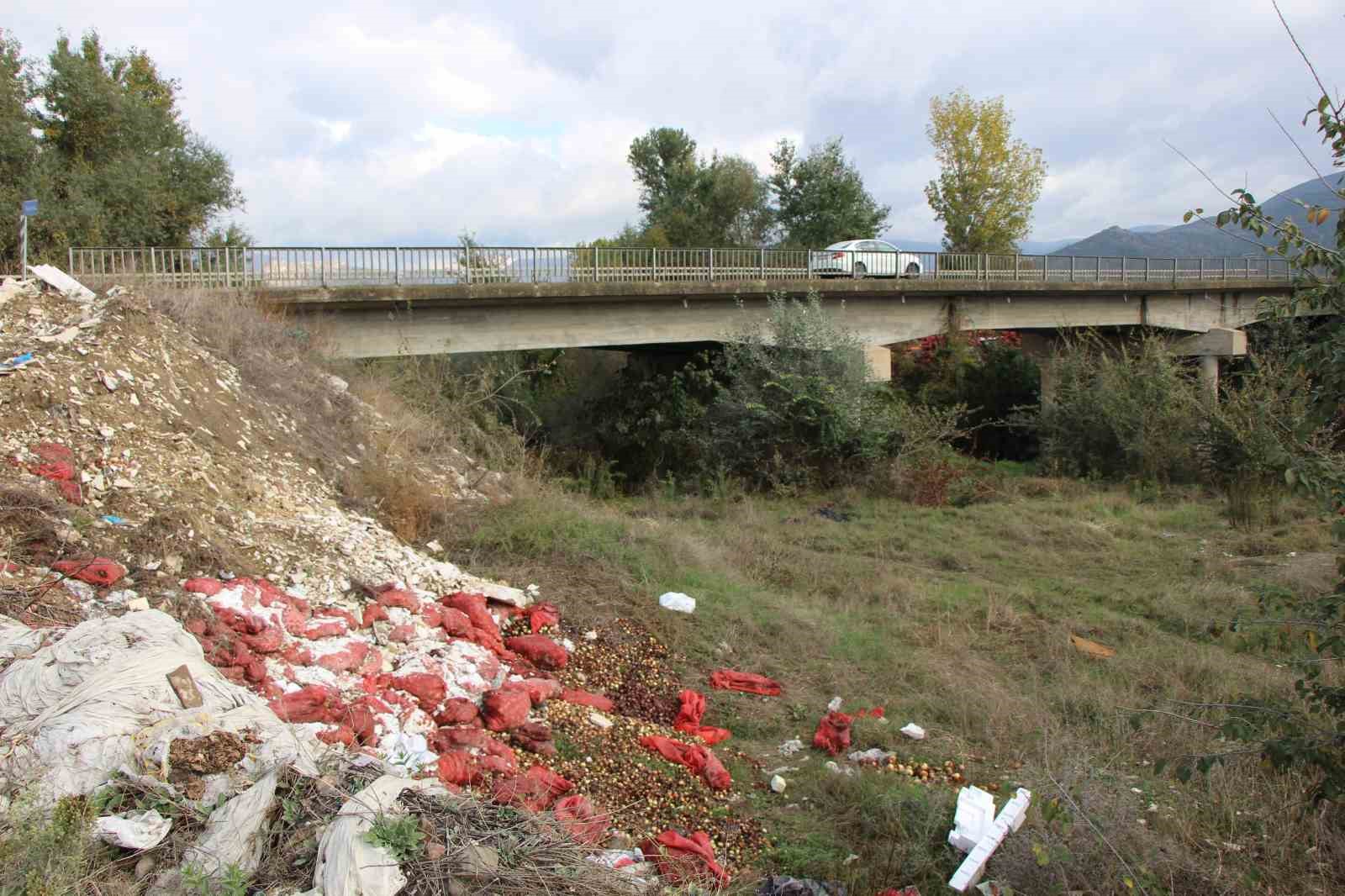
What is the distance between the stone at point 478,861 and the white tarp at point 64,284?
10.1 meters

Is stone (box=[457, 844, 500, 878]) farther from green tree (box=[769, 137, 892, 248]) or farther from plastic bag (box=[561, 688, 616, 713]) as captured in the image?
green tree (box=[769, 137, 892, 248])

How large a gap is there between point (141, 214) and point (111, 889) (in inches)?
766

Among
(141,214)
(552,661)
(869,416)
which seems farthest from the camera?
(141,214)

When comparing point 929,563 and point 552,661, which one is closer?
point 552,661

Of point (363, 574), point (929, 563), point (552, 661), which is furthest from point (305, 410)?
point (929, 563)

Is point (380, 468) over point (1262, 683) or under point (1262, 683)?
over

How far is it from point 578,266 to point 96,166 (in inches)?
431

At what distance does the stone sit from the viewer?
131 inches

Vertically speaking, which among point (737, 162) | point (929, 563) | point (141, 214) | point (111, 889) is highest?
point (737, 162)

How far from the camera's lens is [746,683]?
293 inches

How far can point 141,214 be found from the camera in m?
19.2

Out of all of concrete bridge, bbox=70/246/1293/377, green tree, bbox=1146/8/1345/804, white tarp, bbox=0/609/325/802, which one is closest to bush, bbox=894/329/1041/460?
concrete bridge, bbox=70/246/1293/377

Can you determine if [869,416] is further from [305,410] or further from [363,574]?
[363,574]

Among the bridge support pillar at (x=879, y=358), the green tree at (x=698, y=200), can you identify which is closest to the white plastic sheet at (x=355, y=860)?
the bridge support pillar at (x=879, y=358)
